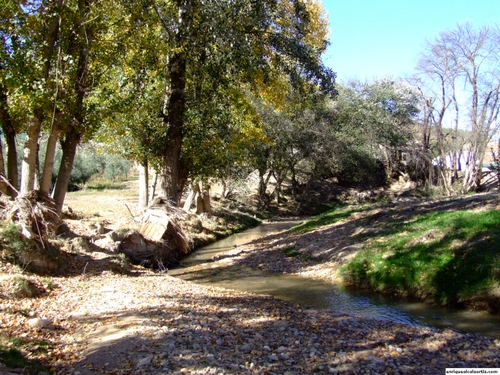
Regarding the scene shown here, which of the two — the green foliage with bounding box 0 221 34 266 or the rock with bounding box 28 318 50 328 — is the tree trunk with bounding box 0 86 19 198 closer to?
the green foliage with bounding box 0 221 34 266

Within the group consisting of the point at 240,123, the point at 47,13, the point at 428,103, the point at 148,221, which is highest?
the point at 428,103

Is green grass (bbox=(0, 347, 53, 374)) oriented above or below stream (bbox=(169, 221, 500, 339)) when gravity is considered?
above

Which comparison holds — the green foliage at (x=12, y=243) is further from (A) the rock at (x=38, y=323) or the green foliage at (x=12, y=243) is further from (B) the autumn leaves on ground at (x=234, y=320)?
(A) the rock at (x=38, y=323)

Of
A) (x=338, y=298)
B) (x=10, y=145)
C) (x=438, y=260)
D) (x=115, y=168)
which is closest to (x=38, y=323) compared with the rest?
(x=10, y=145)

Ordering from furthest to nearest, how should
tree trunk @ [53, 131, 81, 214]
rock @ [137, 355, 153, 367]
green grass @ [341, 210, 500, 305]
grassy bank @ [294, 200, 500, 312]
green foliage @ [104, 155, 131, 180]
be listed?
1. green foliage @ [104, 155, 131, 180]
2. tree trunk @ [53, 131, 81, 214]
3. green grass @ [341, 210, 500, 305]
4. grassy bank @ [294, 200, 500, 312]
5. rock @ [137, 355, 153, 367]

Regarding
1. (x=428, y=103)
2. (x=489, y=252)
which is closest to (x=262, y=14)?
(x=489, y=252)

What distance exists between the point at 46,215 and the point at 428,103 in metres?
28.7

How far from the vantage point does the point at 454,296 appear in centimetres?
1054

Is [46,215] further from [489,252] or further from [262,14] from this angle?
[489,252]

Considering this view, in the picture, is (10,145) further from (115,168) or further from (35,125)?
(115,168)

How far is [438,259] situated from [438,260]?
48 millimetres

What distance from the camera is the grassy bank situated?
1052cm

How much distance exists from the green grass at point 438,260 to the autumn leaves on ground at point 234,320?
0.12 ft

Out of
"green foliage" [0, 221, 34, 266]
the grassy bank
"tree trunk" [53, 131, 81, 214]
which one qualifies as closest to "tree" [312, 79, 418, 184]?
the grassy bank
